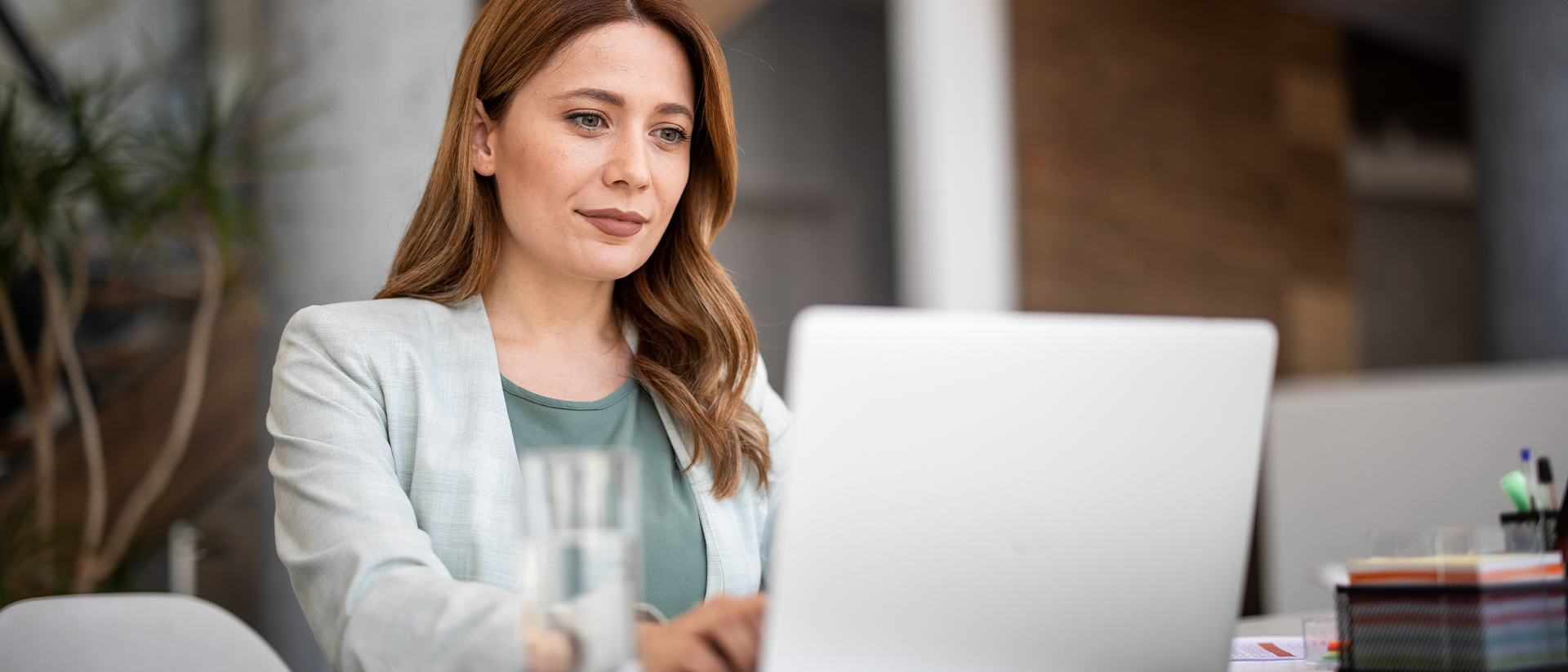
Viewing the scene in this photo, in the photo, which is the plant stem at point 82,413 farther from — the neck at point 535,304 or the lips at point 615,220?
the lips at point 615,220

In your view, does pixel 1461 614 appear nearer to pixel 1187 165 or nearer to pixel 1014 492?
pixel 1014 492

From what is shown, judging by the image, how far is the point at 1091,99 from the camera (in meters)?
4.68

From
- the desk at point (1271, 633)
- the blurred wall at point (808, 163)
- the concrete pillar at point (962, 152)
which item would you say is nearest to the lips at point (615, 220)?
the desk at point (1271, 633)

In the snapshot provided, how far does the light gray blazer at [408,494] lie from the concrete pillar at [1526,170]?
3400mm

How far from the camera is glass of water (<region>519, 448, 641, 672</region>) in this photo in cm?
70

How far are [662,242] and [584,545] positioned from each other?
105 centimetres

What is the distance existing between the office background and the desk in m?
1.49

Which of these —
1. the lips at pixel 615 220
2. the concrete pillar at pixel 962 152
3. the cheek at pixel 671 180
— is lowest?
the lips at pixel 615 220

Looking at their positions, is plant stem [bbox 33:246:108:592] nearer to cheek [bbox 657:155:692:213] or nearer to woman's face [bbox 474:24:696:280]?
woman's face [bbox 474:24:696:280]

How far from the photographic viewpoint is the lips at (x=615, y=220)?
1451mm

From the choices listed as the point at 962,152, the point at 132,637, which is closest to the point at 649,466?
the point at 132,637

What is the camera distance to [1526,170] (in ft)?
12.9

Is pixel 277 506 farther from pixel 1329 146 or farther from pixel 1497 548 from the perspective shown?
pixel 1329 146

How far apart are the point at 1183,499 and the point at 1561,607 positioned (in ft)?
1.15
